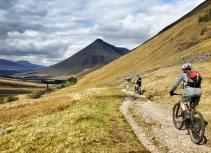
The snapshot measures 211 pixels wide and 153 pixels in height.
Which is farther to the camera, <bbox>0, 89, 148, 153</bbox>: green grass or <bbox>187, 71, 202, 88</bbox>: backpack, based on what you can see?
<bbox>187, 71, 202, 88</bbox>: backpack

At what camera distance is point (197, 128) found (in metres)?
19.2

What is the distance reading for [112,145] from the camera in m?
19.0

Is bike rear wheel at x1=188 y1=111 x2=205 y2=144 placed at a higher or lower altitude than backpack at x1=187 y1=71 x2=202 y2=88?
lower

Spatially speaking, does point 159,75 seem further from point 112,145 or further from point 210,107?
point 112,145

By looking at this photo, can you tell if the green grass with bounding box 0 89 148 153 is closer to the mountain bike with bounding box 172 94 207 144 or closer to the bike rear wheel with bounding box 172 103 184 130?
the mountain bike with bounding box 172 94 207 144

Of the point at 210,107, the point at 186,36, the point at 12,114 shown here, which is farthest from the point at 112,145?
the point at 186,36

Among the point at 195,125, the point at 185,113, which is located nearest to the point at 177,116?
the point at 185,113

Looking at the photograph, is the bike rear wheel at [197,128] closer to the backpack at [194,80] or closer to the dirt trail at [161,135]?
the dirt trail at [161,135]

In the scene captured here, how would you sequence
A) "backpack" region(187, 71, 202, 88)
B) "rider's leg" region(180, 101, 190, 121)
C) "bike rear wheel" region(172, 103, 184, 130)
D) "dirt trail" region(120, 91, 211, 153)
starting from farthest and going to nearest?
"bike rear wheel" region(172, 103, 184, 130) < "rider's leg" region(180, 101, 190, 121) < "backpack" region(187, 71, 202, 88) < "dirt trail" region(120, 91, 211, 153)

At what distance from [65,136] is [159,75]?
163 ft

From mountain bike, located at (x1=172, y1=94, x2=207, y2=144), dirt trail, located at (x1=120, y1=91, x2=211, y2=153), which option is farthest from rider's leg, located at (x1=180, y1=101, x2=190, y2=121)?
dirt trail, located at (x1=120, y1=91, x2=211, y2=153)

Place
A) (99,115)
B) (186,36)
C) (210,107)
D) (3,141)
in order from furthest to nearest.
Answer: (186,36) < (210,107) < (99,115) < (3,141)

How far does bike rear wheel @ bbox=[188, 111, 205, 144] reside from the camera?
61.4 feet

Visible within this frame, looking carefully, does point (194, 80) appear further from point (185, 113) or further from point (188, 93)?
point (185, 113)
